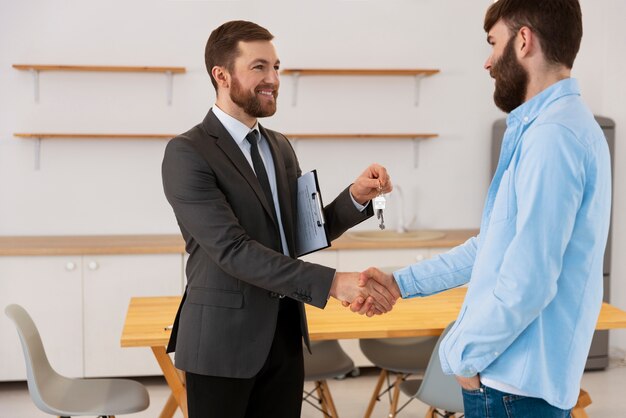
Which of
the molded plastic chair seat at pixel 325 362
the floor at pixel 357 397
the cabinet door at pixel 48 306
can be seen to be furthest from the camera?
the cabinet door at pixel 48 306

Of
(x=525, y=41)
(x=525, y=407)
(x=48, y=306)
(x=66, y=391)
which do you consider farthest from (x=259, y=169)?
(x=48, y=306)

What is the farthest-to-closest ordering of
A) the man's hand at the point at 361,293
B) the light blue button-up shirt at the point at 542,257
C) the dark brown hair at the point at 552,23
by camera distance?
the man's hand at the point at 361,293
the dark brown hair at the point at 552,23
the light blue button-up shirt at the point at 542,257

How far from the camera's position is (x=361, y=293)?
7.56 ft

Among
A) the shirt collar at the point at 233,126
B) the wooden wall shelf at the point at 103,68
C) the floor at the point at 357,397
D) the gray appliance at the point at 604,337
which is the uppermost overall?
the wooden wall shelf at the point at 103,68

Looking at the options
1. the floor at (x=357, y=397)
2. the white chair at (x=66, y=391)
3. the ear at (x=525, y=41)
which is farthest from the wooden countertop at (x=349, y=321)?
the ear at (x=525, y=41)

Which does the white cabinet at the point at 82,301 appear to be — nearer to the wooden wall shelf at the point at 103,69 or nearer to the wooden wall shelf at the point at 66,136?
the wooden wall shelf at the point at 66,136

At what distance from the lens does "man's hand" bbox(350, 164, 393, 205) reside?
7.98 ft

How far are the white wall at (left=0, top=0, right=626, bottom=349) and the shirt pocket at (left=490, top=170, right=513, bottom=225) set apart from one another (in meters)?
3.35

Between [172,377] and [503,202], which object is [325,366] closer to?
[172,377]

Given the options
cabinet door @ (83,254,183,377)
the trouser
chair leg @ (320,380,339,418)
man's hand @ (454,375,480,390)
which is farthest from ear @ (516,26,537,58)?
cabinet door @ (83,254,183,377)

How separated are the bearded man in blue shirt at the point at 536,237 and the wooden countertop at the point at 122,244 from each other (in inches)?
110

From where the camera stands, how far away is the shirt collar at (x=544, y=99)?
158 centimetres

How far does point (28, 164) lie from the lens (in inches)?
185

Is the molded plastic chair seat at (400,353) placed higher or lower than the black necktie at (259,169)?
lower
